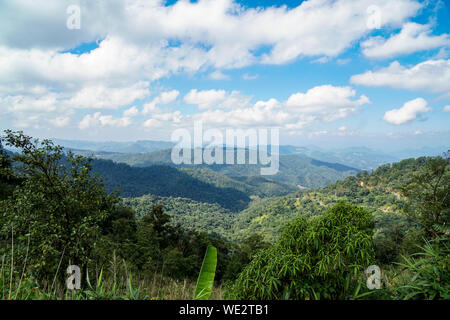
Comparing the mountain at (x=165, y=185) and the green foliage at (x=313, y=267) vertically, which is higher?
the green foliage at (x=313, y=267)

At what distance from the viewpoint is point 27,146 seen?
4480 millimetres

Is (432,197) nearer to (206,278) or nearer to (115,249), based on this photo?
(206,278)

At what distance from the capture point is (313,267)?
249 cm

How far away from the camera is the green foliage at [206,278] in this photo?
2416 mm

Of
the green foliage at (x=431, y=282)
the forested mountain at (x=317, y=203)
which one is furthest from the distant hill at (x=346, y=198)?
the green foliage at (x=431, y=282)

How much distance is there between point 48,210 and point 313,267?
5416 mm

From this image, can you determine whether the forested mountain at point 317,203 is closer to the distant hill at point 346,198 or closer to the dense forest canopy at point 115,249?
the distant hill at point 346,198

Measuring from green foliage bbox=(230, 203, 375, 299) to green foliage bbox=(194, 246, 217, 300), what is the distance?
38 cm

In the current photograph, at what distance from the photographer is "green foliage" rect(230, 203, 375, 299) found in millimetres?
2344

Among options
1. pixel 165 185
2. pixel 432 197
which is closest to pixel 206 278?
pixel 432 197

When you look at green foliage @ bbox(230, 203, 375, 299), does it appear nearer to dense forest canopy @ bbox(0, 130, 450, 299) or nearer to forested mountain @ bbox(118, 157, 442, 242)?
dense forest canopy @ bbox(0, 130, 450, 299)

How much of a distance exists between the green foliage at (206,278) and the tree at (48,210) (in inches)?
124

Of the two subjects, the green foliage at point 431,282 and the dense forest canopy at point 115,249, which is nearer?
the green foliage at point 431,282
